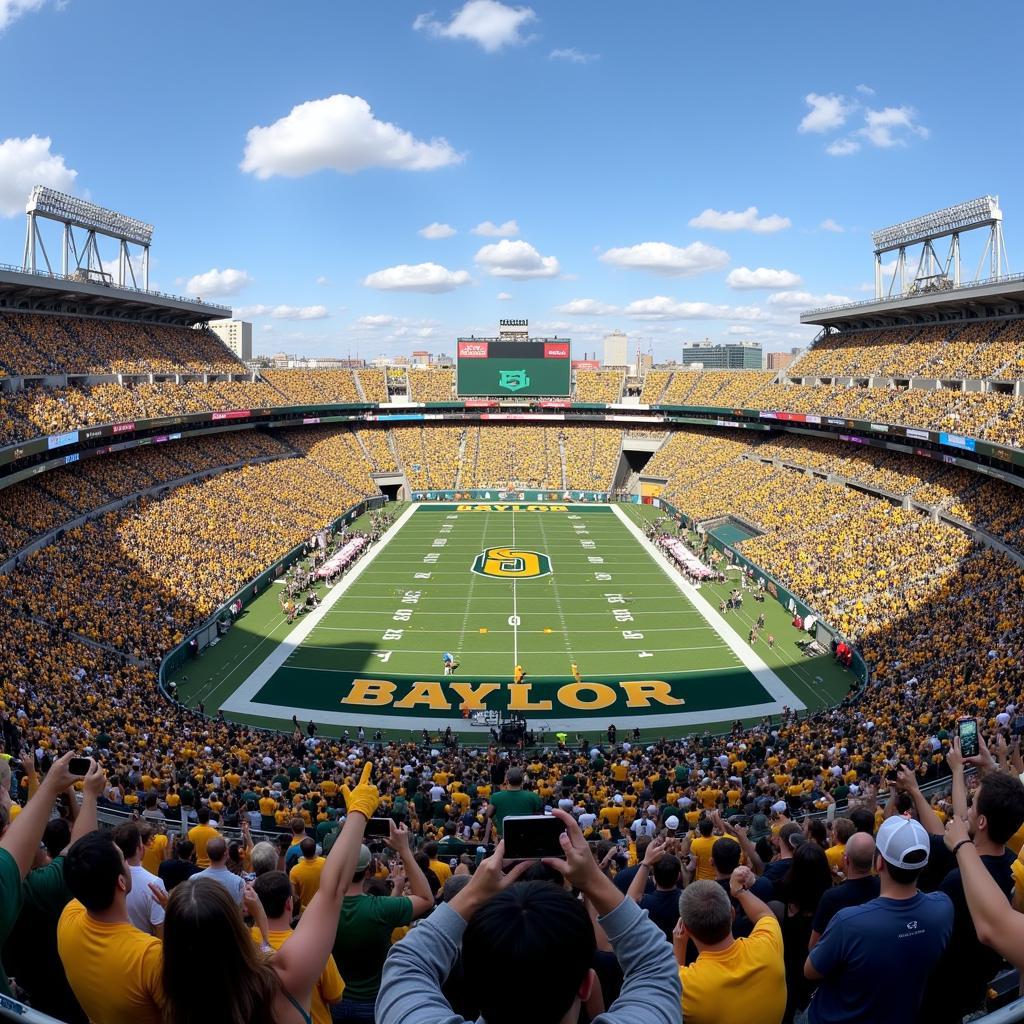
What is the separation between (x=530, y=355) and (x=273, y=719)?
180 ft

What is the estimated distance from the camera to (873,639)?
30266 mm

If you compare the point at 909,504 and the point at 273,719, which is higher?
the point at 909,504

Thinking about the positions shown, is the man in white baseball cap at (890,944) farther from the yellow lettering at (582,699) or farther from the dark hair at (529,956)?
the yellow lettering at (582,699)

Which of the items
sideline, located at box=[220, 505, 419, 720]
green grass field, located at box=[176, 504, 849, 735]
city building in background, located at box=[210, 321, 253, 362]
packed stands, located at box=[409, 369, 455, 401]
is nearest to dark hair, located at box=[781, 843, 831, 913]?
green grass field, located at box=[176, 504, 849, 735]

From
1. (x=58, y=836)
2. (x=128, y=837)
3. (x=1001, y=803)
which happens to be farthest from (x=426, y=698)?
(x=1001, y=803)

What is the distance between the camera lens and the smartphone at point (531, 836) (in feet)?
9.97

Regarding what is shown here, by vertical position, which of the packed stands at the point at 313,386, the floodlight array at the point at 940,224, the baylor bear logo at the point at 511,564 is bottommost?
the baylor bear logo at the point at 511,564

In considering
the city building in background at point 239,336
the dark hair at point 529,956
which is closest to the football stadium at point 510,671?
the dark hair at point 529,956

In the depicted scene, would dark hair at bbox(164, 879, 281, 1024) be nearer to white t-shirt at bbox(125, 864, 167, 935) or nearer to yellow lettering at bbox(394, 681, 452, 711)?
white t-shirt at bbox(125, 864, 167, 935)

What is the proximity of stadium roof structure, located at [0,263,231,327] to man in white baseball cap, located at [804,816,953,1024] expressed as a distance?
4602cm

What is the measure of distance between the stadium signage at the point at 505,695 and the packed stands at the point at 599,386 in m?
51.6

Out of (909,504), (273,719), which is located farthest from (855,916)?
(909,504)

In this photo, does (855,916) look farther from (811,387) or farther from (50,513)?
(811,387)

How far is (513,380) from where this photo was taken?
253ft
